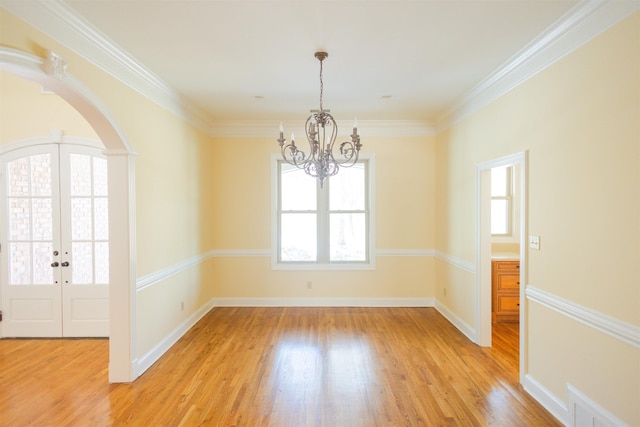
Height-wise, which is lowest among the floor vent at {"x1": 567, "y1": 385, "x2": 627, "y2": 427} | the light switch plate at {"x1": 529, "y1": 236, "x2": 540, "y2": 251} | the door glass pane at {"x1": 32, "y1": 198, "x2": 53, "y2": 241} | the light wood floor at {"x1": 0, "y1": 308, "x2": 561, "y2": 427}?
the light wood floor at {"x1": 0, "y1": 308, "x2": 561, "y2": 427}

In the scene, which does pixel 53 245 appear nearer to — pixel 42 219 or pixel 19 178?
pixel 42 219

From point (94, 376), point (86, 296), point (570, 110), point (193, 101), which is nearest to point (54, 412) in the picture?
point (94, 376)

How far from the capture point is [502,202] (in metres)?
4.95

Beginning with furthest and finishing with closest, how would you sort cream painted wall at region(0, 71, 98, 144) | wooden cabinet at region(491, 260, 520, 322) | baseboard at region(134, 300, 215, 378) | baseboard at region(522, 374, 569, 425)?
1. wooden cabinet at region(491, 260, 520, 322)
2. cream painted wall at region(0, 71, 98, 144)
3. baseboard at region(134, 300, 215, 378)
4. baseboard at region(522, 374, 569, 425)

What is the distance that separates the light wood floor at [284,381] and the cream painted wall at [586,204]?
0.61 metres

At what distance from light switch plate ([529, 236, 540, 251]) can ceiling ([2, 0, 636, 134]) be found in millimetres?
1621

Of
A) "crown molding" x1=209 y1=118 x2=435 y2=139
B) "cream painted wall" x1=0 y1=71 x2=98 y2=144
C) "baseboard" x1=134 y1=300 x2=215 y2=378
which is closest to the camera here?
"baseboard" x1=134 y1=300 x2=215 y2=378

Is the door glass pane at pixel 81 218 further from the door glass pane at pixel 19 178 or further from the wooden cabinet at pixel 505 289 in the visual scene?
the wooden cabinet at pixel 505 289

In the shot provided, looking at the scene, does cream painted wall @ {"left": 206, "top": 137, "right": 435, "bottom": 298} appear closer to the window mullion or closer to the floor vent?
the window mullion

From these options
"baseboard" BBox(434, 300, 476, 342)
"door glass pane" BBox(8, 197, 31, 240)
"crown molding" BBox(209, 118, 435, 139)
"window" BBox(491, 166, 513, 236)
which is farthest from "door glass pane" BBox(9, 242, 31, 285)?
"window" BBox(491, 166, 513, 236)

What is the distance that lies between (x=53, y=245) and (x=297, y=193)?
3.31m

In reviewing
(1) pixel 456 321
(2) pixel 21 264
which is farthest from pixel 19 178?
(1) pixel 456 321

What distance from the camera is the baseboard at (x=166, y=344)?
9.96 feet

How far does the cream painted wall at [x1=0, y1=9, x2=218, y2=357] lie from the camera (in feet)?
8.56
